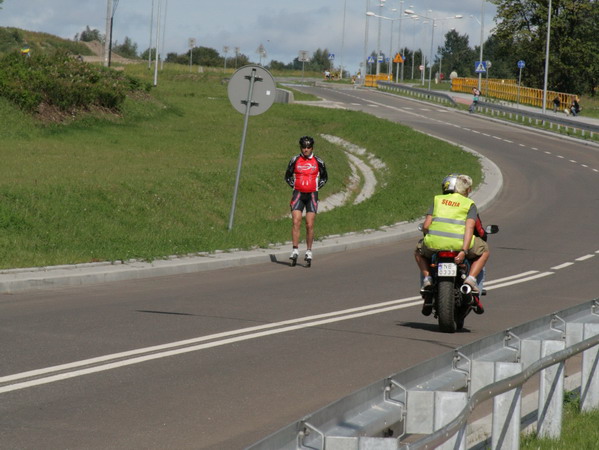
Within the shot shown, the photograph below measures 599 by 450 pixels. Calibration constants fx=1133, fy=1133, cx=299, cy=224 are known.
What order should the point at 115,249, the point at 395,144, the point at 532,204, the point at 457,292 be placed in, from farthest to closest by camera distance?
the point at 395,144 → the point at 532,204 → the point at 115,249 → the point at 457,292

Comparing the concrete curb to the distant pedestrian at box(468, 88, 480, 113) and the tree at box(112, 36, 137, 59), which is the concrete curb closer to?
the distant pedestrian at box(468, 88, 480, 113)

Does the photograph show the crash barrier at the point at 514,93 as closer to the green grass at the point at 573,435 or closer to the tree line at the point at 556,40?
the tree line at the point at 556,40

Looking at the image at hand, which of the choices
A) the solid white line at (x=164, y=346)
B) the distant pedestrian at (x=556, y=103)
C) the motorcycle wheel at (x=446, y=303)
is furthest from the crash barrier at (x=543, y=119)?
the motorcycle wheel at (x=446, y=303)

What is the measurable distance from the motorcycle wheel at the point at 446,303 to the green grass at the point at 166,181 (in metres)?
5.58

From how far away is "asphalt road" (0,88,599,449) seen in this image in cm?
709

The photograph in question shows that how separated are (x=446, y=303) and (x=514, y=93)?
260 ft

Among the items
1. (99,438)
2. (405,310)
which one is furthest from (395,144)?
(99,438)

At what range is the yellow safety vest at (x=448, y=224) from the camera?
1136 centimetres

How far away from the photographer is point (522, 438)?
6.75 m

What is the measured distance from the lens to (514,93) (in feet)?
289

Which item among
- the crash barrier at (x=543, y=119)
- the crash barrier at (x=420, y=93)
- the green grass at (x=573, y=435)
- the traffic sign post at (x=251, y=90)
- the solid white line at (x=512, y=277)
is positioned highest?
the crash barrier at (x=420, y=93)

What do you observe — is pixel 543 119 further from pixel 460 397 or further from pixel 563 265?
pixel 460 397

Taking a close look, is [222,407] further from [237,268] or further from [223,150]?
[223,150]

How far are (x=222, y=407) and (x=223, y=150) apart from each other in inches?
1137
